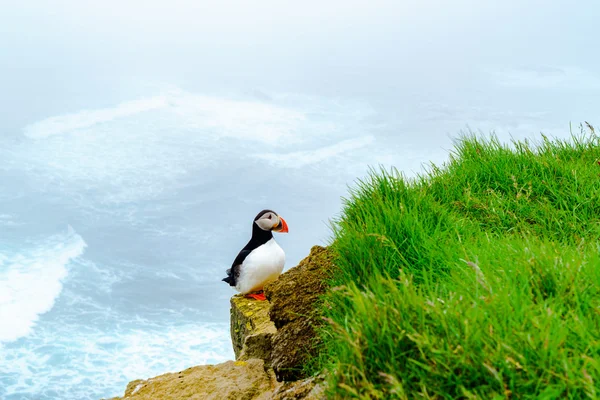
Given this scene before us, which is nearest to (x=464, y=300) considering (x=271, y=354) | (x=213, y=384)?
(x=271, y=354)

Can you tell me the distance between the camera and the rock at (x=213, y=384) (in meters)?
6.00

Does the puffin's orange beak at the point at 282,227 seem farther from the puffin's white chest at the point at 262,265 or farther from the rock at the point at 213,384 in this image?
the rock at the point at 213,384

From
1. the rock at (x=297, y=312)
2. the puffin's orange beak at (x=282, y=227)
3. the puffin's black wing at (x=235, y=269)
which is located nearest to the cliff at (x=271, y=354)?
the rock at (x=297, y=312)

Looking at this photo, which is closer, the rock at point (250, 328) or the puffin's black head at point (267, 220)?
the rock at point (250, 328)

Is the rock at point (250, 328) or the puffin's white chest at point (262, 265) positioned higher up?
the puffin's white chest at point (262, 265)

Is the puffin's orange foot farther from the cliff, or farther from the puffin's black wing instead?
the puffin's black wing

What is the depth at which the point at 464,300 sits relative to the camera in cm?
349

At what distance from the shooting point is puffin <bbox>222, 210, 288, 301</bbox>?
746 centimetres

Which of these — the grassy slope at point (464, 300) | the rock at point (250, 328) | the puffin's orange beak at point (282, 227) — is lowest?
the grassy slope at point (464, 300)

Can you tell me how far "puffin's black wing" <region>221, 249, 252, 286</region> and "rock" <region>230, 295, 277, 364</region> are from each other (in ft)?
0.82

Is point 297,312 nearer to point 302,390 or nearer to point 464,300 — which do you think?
point 302,390

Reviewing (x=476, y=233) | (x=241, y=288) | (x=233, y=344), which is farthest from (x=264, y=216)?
(x=476, y=233)

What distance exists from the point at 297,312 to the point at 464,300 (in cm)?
217

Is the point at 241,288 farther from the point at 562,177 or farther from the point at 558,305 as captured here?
the point at 558,305
